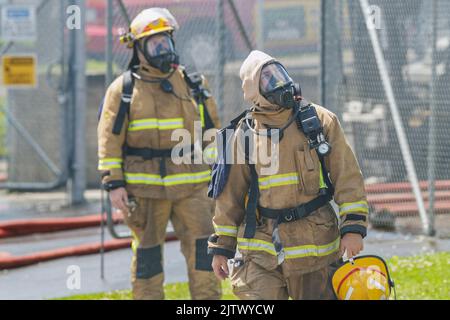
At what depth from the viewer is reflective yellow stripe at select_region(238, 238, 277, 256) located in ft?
16.9

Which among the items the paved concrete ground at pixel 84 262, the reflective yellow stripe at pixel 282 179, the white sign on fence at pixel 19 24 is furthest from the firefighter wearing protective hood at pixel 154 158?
the white sign on fence at pixel 19 24

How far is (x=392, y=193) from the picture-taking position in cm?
1069

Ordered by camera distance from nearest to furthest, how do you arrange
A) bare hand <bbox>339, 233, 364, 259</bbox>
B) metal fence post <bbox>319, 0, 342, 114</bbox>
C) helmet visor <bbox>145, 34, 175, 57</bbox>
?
bare hand <bbox>339, 233, 364, 259</bbox>, helmet visor <bbox>145, 34, 175, 57</bbox>, metal fence post <bbox>319, 0, 342, 114</bbox>

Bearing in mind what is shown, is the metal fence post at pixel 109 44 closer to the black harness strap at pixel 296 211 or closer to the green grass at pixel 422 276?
the green grass at pixel 422 276

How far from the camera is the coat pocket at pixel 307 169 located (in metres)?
5.14

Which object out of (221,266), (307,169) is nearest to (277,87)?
(307,169)

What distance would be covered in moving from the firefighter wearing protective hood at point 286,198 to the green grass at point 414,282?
2107 mm

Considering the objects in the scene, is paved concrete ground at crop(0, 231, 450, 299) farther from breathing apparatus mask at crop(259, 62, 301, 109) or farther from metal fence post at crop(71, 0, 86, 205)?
breathing apparatus mask at crop(259, 62, 301, 109)

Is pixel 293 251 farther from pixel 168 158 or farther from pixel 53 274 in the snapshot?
pixel 53 274

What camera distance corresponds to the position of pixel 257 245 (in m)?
5.19

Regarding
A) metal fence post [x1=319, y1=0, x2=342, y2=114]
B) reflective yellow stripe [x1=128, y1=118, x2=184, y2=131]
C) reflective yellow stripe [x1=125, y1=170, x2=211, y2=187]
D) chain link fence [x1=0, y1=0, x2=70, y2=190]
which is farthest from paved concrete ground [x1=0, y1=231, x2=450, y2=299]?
chain link fence [x1=0, y1=0, x2=70, y2=190]

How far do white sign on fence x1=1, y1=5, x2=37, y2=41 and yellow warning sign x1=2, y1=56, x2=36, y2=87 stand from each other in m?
0.37

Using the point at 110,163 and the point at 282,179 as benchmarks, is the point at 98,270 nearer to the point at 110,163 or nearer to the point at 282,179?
the point at 110,163
